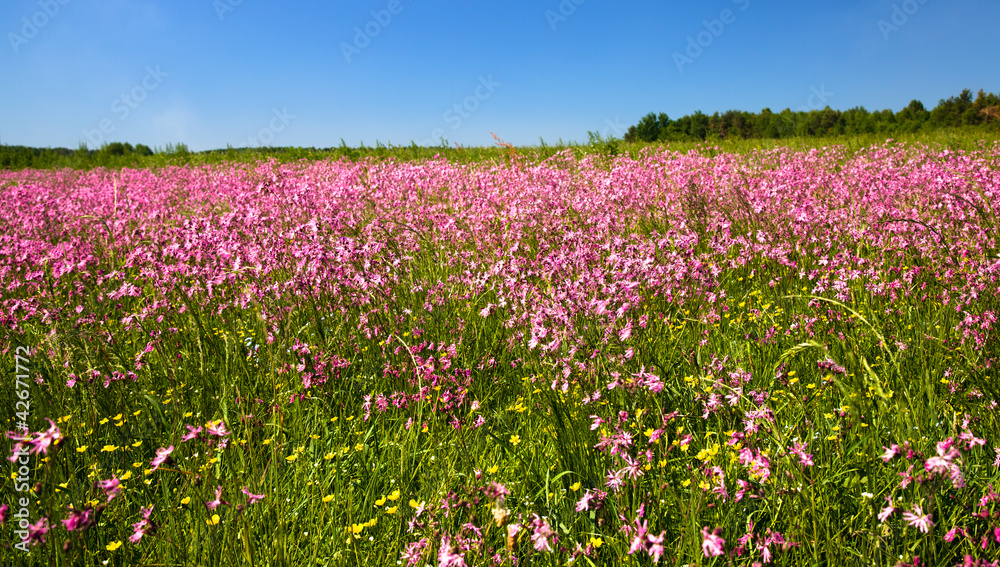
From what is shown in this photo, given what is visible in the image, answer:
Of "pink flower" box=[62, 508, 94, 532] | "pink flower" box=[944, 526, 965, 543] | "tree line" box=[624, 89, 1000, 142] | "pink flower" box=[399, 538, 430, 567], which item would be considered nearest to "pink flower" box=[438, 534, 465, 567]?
"pink flower" box=[399, 538, 430, 567]

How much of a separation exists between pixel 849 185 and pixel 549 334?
570cm

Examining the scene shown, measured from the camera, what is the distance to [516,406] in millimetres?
2652

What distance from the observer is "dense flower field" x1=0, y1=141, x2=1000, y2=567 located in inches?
68.1

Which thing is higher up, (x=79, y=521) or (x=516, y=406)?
(x=79, y=521)

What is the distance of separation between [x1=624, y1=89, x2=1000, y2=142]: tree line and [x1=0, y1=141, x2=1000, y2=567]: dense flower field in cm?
1569

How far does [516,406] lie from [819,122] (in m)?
63.2

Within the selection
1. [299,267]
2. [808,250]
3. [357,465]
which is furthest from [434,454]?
[808,250]

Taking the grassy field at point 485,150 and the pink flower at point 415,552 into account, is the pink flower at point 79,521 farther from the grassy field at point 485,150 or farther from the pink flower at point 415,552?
the grassy field at point 485,150

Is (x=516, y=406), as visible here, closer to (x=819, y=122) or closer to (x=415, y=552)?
(x=415, y=552)

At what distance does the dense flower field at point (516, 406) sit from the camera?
5.67 feet

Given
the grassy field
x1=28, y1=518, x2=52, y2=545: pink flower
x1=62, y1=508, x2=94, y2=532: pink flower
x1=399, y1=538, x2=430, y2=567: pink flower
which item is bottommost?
x1=399, y1=538, x2=430, y2=567: pink flower

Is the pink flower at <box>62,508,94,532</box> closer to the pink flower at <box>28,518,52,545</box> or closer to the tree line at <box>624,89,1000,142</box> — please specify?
the pink flower at <box>28,518,52,545</box>

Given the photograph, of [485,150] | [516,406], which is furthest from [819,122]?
[516,406]

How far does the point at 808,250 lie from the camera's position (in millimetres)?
4465
